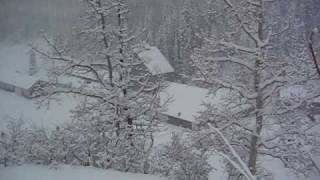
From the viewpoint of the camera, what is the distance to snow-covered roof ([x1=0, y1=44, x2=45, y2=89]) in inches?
1355

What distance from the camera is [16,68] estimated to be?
41125mm

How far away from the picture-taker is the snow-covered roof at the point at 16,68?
3441cm

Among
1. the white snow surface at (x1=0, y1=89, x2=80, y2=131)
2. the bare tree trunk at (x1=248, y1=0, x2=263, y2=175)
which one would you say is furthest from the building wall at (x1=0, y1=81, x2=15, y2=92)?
the bare tree trunk at (x1=248, y1=0, x2=263, y2=175)

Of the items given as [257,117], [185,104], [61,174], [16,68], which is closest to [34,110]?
[185,104]

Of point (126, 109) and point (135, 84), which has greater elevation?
point (135, 84)

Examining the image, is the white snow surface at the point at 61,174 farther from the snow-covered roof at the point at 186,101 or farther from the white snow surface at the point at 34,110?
the snow-covered roof at the point at 186,101

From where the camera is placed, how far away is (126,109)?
10.2 metres

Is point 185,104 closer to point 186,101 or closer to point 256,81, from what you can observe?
point 186,101

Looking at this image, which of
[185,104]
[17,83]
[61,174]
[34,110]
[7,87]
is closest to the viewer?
[61,174]

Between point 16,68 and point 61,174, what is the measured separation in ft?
124

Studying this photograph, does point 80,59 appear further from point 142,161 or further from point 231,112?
point 231,112

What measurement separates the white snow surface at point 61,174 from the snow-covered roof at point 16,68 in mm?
26427

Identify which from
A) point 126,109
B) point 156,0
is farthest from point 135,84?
point 156,0

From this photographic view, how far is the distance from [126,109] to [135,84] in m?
0.79
